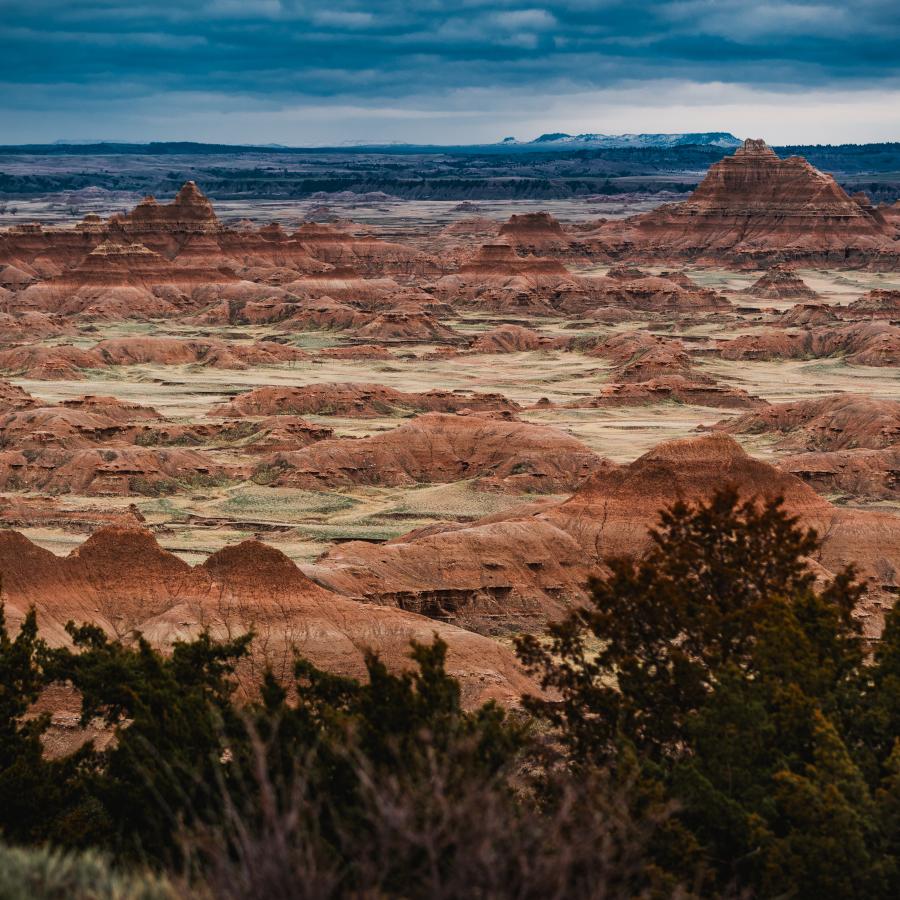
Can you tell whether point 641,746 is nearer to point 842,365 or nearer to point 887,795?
point 887,795

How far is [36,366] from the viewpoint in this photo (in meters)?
130

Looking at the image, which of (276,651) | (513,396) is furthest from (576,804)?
(513,396)

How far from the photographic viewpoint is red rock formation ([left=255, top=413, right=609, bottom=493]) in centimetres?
8156

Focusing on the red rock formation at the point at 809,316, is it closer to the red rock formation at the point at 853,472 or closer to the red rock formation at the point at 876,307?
the red rock formation at the point at 876,307

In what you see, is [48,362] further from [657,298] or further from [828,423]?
[657,298]

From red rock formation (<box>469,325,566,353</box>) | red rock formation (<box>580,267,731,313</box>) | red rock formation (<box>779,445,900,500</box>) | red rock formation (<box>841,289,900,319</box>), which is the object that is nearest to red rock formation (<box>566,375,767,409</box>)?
red rock formation (<box>779,445,900,500</box>)

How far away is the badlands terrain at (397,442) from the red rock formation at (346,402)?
0.24m

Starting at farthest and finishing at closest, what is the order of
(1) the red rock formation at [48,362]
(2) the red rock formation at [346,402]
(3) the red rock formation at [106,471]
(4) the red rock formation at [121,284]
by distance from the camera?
(4) the red rock formation at [121,284]
(1) the red rock formation at [48,362]
(2) the red rock formation at [346,402]
(3) the red rock formation at [106,471]

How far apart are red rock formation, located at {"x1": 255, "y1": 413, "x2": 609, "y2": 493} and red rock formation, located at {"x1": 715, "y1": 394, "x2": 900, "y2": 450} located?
17.7 metres

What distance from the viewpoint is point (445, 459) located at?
8575cm

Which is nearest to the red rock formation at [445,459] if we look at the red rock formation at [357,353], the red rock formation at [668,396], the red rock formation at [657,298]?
the red rock formation at [668,396]

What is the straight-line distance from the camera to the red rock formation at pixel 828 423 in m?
91.7

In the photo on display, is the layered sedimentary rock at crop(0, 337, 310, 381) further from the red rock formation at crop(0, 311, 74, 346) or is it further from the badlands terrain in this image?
the red rock formation at crop(0, 311, 74, 346)

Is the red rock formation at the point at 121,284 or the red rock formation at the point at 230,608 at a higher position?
the red rock formation at the point at 230,608
